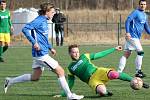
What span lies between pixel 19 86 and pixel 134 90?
8.82 ft

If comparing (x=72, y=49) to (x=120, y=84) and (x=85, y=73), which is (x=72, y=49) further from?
(x=120, y=84)

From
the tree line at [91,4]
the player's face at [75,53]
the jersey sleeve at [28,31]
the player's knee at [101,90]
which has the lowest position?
the tree line at [91,4]

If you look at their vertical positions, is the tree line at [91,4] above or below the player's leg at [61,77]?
below

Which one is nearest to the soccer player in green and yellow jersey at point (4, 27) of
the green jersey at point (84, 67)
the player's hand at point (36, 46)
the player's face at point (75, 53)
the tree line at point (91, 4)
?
the green jersey at point (84, 67)

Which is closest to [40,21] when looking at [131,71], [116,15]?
[131,71]

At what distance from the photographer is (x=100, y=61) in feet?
68.6

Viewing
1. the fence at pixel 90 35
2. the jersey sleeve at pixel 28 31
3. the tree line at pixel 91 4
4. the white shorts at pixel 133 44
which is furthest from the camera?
the tree line at pixel 91 4

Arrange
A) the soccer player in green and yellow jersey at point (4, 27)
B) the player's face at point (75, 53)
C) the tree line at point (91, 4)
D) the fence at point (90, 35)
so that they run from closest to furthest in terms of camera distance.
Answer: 1. the player's face at point (75, 53)
2. the soccer player in green and yellow jersey at point (4, 27)
3. the fence at point (90, 35)
4. the tree line at point (91, 4)

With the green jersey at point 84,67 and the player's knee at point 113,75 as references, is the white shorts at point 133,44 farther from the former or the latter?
the player's knee at point 113,75

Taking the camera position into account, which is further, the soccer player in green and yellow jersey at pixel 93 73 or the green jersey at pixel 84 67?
the green jersey at pixel 84 67

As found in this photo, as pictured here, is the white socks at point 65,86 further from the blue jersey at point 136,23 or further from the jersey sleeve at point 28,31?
the blue jersey at point 136,23

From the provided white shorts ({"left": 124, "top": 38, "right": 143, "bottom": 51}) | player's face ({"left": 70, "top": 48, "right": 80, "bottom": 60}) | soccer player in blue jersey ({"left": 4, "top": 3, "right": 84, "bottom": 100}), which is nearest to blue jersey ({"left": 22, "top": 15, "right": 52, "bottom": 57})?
soccer player in blue jersey ({"left": 4, "top": 3, "right": 84, "bottom": 100})

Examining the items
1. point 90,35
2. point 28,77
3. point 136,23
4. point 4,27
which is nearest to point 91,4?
point 90,35

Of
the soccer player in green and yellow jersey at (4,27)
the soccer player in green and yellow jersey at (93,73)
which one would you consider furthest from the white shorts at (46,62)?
the soccer player in green and yellow jersey at (4,27)
